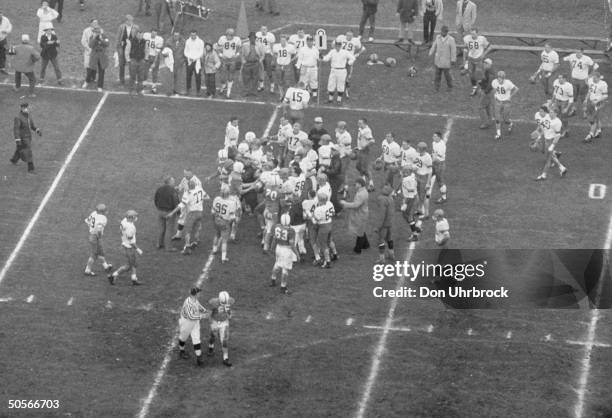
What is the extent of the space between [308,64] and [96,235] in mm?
11473

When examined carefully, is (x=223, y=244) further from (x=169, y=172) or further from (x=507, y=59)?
(x=507, y=59)

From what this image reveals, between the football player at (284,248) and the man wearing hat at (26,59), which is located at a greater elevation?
the man wearing hat at (26,59)

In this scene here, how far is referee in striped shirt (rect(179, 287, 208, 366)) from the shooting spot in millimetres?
33844

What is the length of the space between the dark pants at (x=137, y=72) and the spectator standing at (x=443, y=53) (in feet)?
27.4

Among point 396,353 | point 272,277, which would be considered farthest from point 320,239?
point 396,353

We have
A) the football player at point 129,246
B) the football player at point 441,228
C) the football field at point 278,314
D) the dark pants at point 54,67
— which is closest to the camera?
the football field at point 278,314

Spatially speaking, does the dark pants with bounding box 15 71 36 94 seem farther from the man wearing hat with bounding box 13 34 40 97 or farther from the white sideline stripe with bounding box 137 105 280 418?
the white sideline stripe with bounding box 137 105 280 418

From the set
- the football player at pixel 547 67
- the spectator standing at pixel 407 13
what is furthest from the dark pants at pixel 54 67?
the football player at pixel 547 67

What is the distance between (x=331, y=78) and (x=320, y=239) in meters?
9.46

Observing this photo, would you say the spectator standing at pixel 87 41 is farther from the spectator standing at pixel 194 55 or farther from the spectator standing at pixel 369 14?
the spectator standing at pixel 369 14

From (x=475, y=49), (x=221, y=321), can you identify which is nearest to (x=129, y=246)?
(x=221, y=321)

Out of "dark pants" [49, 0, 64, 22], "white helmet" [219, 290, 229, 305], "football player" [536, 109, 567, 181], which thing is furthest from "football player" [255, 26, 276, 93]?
"white helmet" [219, 290, 229, 305]

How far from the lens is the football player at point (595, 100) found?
44500 millimetres

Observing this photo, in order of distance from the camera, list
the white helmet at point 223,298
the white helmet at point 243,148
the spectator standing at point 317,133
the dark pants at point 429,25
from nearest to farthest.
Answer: the white helmet at point 223,298 < the white helmet at point 243,148 < the spectator standing at point 317,133 < the dark pants at point 429,25
